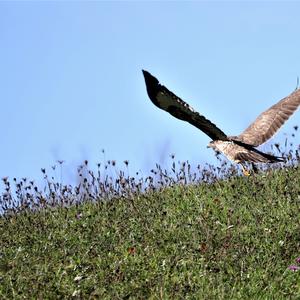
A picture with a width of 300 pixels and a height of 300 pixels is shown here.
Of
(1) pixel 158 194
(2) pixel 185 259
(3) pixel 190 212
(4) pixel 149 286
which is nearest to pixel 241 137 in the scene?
(1) pixel 158 194

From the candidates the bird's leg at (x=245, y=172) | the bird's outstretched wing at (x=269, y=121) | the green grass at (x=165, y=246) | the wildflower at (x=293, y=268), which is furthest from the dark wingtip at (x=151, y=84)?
the wildflower at (x=293, y=268)

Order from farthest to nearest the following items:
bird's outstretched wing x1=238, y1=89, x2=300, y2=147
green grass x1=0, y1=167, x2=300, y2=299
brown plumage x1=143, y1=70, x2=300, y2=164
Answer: bird's outstretched wing x1=238, y1=89, x2=300, y2=147, brown plumage x1=143, y1=70, x2=300, y2=164, green grass x1=0, y1=167, x2=300, y2=299

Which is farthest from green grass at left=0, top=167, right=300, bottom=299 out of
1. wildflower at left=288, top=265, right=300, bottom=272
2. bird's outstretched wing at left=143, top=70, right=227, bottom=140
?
bird's outstretched wing at left=143, top=70, right=227, bottom=140

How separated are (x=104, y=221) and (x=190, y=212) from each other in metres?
0.87

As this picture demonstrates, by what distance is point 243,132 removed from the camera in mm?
10516

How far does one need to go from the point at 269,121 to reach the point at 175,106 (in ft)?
6.85

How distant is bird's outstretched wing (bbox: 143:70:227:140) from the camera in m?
8.38

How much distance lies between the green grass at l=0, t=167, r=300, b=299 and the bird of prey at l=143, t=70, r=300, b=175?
0.39m

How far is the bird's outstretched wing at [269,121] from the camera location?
404 inches

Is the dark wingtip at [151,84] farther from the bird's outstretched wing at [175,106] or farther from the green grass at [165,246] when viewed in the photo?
the green grass at [165,246]

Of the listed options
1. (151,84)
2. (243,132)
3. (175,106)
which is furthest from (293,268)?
(243,132)

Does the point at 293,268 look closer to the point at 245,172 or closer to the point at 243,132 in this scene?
the point at 245,172

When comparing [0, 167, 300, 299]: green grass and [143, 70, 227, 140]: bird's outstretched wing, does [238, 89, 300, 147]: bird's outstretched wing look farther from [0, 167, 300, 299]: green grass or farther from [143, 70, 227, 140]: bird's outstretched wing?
[0, 167, 300, 299]: green grass

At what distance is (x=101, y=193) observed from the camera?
9.55 metres
